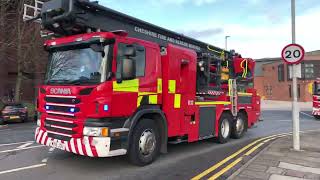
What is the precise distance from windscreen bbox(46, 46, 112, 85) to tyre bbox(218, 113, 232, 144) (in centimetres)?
562

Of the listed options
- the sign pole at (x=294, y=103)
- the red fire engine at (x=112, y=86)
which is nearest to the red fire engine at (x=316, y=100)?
the sign pole at (x=294, y=103)

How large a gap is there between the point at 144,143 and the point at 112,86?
161 centimetres

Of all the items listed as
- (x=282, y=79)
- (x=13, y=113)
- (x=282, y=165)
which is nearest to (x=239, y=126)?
(x=282, y=165)

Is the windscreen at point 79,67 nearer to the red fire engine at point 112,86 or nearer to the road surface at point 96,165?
the red fire engine at point 112,86

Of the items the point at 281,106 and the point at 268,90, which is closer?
the point at 281,106

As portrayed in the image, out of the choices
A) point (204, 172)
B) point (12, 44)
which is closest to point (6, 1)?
point (12, 44)

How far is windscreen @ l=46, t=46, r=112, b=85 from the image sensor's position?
8148 millimetres

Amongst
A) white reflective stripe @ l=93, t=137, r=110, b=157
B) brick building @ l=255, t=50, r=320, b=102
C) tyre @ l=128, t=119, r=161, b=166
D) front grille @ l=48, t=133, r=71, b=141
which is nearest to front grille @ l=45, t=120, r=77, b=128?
front grille @ l=48, t=133, r=71, b=141

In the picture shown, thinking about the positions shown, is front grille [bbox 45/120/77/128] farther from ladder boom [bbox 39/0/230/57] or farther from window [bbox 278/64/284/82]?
window [bbox 278/64/284/82]

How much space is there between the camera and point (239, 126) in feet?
46.5

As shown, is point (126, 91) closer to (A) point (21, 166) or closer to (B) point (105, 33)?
(B) point (105, 33)

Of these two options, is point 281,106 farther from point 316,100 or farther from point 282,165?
point 282,165

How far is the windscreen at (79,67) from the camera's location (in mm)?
8148

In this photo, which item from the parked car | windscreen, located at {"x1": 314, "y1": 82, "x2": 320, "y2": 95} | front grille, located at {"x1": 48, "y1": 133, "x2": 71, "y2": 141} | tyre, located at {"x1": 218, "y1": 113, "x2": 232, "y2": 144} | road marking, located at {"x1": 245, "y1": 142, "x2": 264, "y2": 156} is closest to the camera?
front grille, located at {"x1": 48, "y1": 133, "x2": 71, "y2": 141}
